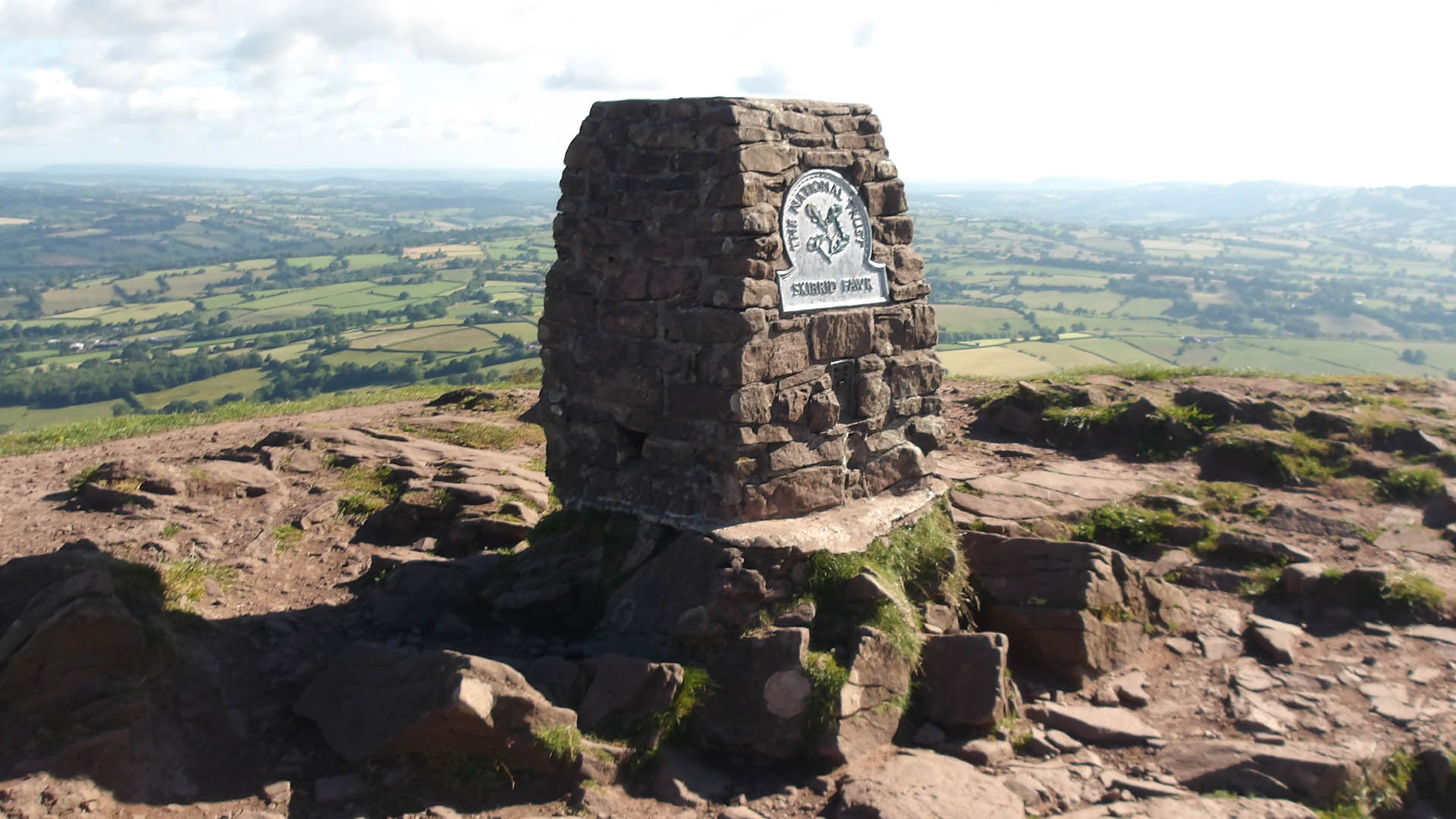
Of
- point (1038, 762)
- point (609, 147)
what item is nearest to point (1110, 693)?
point (1038, 762)

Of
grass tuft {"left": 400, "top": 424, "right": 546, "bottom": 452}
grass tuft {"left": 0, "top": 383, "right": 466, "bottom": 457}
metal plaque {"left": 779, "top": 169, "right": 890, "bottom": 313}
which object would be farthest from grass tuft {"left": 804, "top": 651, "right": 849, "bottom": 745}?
grass tuft {"left": 0, "top": 383, "right": 466, "bottom": 457}

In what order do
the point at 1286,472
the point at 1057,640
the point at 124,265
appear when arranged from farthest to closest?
the point at 124,265 < the point at 1286,472 < the point at 1057,640

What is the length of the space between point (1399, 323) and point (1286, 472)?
2431 inches

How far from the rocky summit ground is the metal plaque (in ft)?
6.98

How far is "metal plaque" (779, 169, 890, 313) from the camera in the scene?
6.82 metres

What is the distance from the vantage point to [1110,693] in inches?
262

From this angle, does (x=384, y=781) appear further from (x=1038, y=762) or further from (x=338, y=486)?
(x=338, y=486)

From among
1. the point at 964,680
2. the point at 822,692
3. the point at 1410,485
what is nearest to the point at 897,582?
the point at 964,680

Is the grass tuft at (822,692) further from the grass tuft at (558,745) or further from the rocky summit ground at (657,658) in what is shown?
the grass tuft at (558,745)

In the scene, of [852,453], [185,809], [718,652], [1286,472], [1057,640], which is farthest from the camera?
[1286,472]

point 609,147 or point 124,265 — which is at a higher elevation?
point 609,147

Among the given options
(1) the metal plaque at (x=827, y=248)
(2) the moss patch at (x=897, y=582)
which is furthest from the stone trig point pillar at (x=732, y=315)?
(2) the moss patch at (x=897, y=582)

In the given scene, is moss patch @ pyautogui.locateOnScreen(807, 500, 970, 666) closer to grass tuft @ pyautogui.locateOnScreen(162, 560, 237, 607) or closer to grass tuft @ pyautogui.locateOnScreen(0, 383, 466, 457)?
grass tuft @ pyautogui.locateOnScreen(162, 560, 237, 607)

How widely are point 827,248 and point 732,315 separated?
3.31 ft
